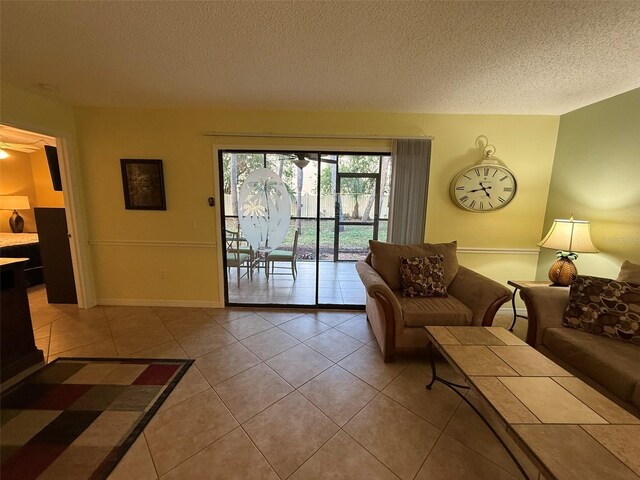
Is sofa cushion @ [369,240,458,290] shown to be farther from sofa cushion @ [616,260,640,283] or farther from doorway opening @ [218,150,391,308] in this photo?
sofa cushion @ [616,260,640,283]

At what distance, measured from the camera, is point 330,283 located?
12.6 feet

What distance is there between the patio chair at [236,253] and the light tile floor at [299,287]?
0.35 feet

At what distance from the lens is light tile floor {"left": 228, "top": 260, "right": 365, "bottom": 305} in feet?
11.6

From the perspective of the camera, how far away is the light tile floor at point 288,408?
4.63ft

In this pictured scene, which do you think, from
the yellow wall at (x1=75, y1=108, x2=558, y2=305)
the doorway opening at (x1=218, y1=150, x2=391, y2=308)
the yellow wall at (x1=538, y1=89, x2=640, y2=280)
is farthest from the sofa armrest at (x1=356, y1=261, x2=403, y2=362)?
the yellow wall at (x1=538, y1=89, x2=640, y2=280)

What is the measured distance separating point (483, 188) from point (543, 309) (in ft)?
5.09

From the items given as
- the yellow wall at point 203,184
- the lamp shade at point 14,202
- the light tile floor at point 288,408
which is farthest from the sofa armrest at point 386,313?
the lamp shade at point 14,202

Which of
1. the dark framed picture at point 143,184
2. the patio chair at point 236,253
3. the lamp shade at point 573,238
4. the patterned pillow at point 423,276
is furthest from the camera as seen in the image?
the patio chair at point 236,253

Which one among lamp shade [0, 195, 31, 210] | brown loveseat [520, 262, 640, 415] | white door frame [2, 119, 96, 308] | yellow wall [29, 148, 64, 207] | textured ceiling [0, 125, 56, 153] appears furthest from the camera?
yellow wall [29, 148, 64, 207]

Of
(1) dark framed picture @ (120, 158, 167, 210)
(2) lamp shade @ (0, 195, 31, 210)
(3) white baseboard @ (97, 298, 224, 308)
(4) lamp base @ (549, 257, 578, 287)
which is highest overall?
(1) dark framed picture @ (120, 158, 167, 210)

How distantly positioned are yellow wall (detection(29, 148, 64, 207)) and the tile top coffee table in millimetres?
6702

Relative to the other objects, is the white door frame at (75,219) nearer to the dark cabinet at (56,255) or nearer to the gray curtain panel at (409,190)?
the dark cabinet at (56,255)

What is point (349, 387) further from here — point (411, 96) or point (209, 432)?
point (411, 96)

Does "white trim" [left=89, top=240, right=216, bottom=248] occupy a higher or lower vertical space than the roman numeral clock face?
lower
